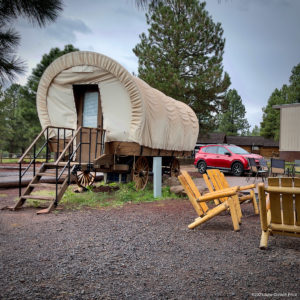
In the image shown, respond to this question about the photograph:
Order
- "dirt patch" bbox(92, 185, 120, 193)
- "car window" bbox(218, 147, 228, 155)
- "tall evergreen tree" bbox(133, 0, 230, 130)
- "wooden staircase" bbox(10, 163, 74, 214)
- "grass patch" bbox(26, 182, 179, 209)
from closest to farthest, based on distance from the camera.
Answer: "wooden staircase" bbox(10, 163, 74, 214) < "grass patch" bbox(26, 182, 179, 209) < "dirt patch" bbox(92, 185, 120, 193) < "car window" bbox(218, 147, 228, 155) < "tall evergreen tree" bbox(133, 0, 230, 130)

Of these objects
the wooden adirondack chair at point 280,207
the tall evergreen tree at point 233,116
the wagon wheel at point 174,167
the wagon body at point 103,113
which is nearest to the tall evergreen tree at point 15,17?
the wagon body at point 103,113

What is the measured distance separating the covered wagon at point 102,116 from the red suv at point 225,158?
501cm

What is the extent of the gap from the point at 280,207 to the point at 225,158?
35.2 ft

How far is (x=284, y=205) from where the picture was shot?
12.8 feet

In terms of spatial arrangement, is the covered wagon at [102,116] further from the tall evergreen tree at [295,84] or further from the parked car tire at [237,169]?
the tall evergreen tree at [295,84]

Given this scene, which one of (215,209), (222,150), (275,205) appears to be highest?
(222,150)

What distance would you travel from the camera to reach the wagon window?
913 cm

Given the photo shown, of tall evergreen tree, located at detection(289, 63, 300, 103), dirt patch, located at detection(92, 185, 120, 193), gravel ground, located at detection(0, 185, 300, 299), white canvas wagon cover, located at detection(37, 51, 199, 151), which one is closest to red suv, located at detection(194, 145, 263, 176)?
white canvas wagon cover, located at detection(37, 51, 199, 151)

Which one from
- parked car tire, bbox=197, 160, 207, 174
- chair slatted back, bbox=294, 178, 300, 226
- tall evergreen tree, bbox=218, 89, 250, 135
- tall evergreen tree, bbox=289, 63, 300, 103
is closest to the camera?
chair slatted back, bbox=294, 178, 300, 226

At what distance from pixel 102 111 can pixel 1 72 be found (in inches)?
139

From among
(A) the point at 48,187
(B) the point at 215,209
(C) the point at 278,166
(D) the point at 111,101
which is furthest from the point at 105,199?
(C) the point at 278,166

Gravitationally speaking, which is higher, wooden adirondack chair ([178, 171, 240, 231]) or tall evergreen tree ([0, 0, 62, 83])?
tall evergreen tree ([0, 0, 62, 83])

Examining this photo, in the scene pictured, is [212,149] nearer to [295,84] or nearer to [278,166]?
[278,166]

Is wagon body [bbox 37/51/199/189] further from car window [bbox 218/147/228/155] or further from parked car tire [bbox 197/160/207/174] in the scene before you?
parked car tire [bbox 197/160/207/174]
